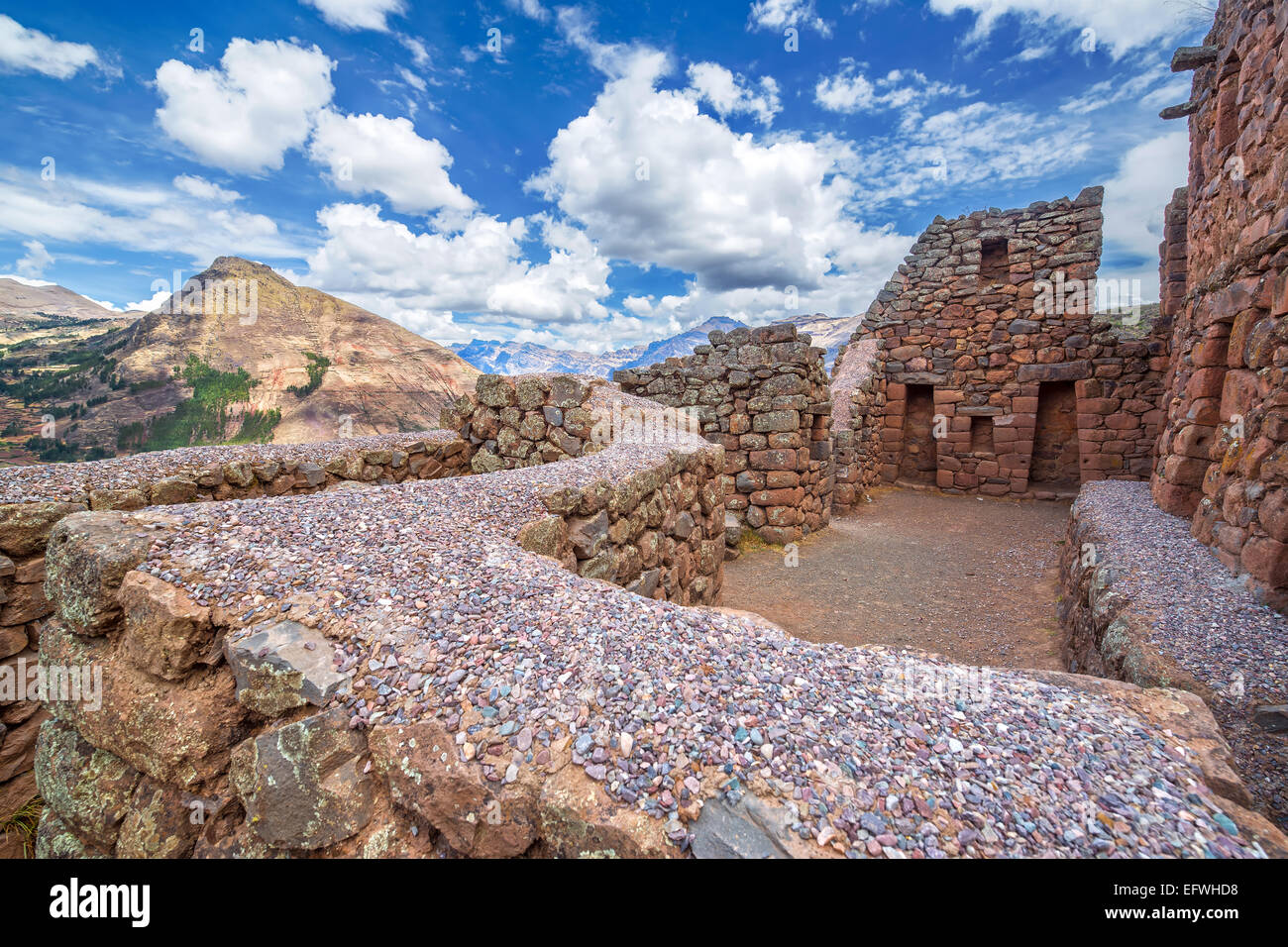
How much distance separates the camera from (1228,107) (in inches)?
260

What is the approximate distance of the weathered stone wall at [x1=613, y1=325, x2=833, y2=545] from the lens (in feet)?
33.3

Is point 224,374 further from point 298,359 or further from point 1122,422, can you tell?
point 1122,422

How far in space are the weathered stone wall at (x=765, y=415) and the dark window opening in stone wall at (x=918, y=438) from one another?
6.08 meters

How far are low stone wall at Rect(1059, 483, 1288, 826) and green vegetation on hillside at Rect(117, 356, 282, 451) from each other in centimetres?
2518

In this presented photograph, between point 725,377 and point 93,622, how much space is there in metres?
9.64

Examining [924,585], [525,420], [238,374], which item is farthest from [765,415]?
[238,374]

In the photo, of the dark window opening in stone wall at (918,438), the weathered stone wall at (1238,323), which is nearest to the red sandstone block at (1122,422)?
the dark window opening in stone wall at (918,438)

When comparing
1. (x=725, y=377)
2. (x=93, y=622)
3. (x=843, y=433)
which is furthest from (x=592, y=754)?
(x=843, y=433)

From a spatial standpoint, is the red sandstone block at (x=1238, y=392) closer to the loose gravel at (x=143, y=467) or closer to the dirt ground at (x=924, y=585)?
the dirt ground at (x=924, y=585)

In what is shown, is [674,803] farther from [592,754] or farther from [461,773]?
[461,773]

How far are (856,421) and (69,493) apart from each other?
45.4 ft

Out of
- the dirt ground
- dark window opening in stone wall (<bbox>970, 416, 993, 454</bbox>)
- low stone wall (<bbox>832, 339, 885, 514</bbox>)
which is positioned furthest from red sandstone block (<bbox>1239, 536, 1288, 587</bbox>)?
dark window opening in stone wall (<bbox>970, 416, 993, 454</bbox>)

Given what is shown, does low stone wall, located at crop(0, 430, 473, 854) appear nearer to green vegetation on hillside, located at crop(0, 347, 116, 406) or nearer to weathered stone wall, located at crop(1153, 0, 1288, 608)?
weathered stone wall, located at crop(1153, 0, 1288, 608)

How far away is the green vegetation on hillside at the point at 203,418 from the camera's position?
858 inches
